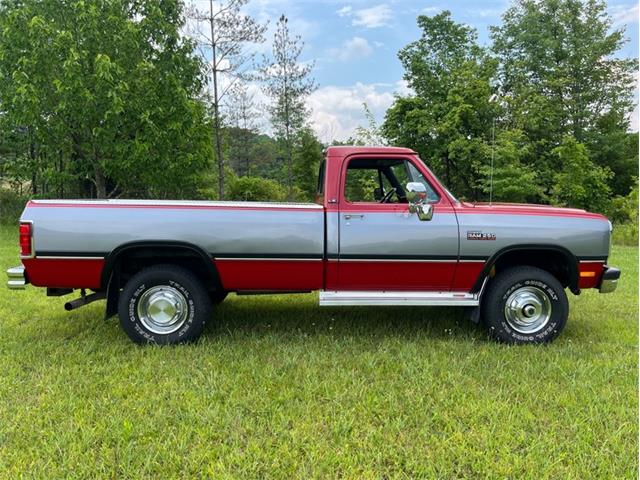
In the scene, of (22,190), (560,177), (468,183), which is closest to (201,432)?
(22,190)

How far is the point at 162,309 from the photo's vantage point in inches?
173

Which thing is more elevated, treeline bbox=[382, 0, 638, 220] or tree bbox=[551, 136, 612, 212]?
treeline bbox=[382, 0, 638, 220]

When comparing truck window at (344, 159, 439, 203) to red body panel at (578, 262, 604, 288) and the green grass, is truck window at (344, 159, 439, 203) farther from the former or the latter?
red body panel at (578, 262, 604, 288)

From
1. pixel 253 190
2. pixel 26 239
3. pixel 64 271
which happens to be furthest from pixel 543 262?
pixel 253 190

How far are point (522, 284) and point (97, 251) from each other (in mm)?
3971

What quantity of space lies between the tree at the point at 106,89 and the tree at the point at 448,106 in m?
15.8

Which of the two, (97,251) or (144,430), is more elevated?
(97,251)

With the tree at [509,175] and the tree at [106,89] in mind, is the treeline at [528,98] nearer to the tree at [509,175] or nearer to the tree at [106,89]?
the tree at [509,175]

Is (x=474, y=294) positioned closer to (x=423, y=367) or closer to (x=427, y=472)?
(x=423, y=367)

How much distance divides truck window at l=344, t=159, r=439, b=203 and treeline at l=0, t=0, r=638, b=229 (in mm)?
2444

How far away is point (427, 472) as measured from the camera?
252 cm

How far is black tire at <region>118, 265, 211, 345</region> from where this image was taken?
4.31 metres

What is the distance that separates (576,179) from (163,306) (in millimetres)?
23425

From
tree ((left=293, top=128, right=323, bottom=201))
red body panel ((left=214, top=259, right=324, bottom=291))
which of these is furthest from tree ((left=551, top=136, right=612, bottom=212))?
red body panel ((left=214, top=259, right=324, bottom=291))
